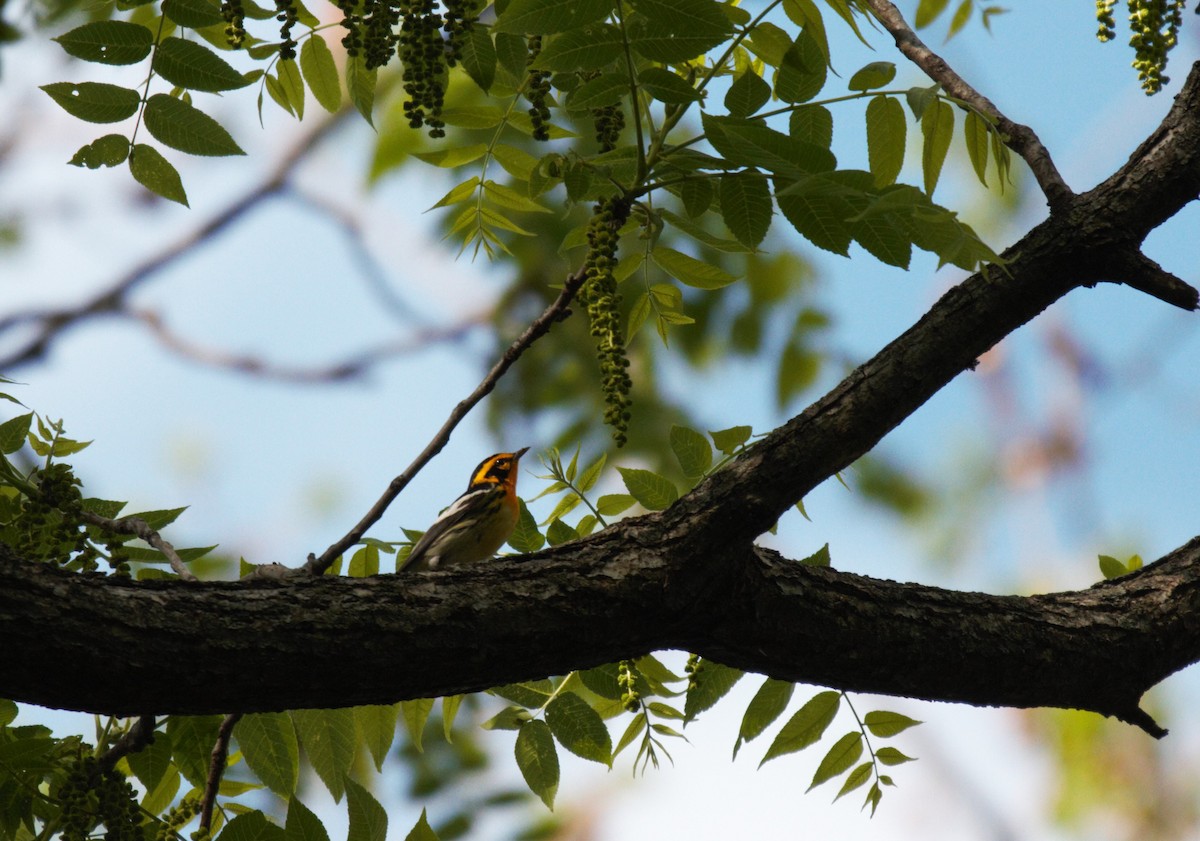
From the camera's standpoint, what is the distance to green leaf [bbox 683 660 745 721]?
3.31 m

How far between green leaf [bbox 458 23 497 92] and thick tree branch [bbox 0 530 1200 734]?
4.03ft

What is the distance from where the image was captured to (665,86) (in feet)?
9.08

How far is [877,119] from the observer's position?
3.16m

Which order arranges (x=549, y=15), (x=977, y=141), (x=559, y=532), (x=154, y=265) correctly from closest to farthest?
(x=549, y=15), (x=977, y=141), (x=559, y=532), (x=154, y=265)

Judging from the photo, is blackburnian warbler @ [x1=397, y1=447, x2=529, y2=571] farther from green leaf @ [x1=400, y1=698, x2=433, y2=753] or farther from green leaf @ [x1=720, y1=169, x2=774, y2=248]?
green leaf @ [x1=720, y1=169, x2=774, y2=248]

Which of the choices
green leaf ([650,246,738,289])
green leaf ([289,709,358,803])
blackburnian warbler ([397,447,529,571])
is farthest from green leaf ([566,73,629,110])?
blackburnian warbler ([397,447,529,571])

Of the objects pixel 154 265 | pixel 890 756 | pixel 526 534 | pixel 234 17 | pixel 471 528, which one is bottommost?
pixel 890 756

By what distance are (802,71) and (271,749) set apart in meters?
2.28

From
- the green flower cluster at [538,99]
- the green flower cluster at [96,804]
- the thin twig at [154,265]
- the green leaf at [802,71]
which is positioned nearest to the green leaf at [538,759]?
the green flower cluster at [96,804]

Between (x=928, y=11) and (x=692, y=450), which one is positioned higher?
(x=928, y=11)

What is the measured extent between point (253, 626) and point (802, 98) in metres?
1.89

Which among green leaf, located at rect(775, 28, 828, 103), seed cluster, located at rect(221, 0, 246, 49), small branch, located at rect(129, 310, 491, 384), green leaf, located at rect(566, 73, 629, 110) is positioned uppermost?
small branch, located at rect(129, 310, 491, 384)

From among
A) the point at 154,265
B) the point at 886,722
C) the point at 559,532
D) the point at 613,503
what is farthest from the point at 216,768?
the point at 154,265

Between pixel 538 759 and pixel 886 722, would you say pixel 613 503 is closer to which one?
pixel 538 759
